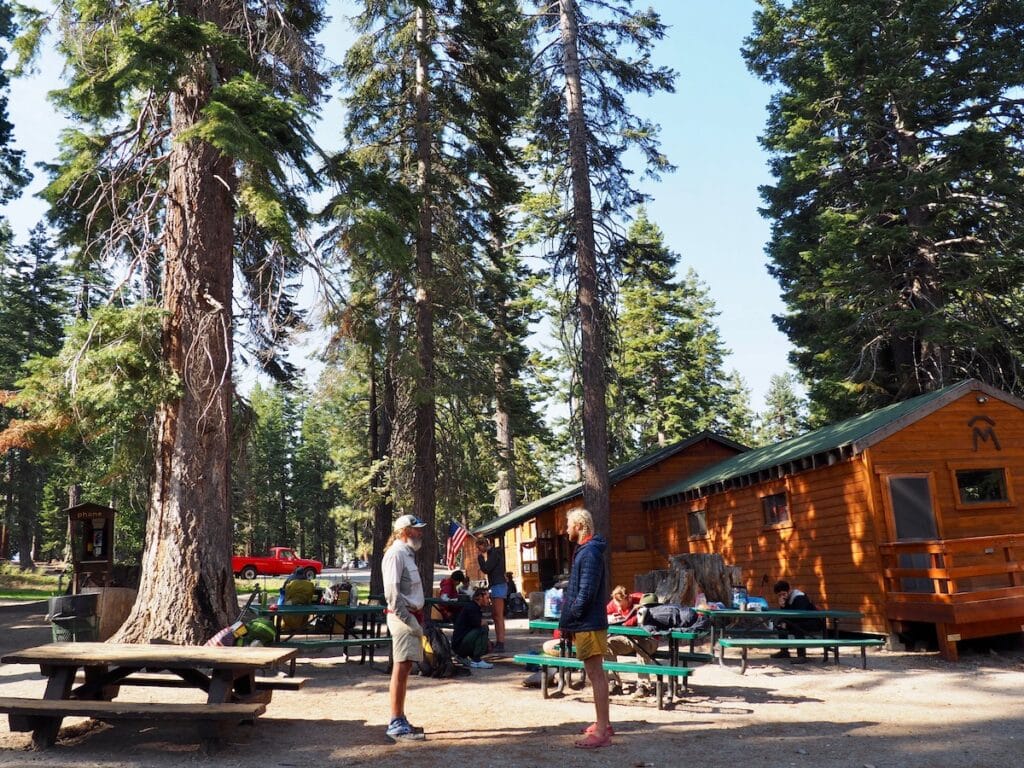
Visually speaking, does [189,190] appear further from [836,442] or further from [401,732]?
[836,442]

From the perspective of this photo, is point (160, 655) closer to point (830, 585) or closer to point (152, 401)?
point (152, 401)

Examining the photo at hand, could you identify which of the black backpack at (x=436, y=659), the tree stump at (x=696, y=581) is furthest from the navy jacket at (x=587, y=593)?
the tree stump at (x=696, y=581)

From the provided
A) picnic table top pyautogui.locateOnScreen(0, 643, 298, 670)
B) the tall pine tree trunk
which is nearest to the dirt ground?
picnic table top pyautogui.locateOnScreen(0, 643, 298, 670)

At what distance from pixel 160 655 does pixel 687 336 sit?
3627cm

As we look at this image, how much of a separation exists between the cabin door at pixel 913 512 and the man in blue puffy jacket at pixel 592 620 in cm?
942

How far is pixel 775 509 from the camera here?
53.5 feet

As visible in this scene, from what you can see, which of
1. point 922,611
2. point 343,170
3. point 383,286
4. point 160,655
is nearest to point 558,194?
point 383,286

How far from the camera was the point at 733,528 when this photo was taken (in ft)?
58.8

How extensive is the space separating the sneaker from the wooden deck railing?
8515 mm

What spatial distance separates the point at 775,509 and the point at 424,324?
8716 mm

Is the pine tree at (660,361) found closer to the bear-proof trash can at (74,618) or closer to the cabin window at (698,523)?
the cabin window at (698,523)

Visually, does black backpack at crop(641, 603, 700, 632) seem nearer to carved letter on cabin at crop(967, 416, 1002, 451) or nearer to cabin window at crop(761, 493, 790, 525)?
cabin window at crop(761, 493, 790, 525)

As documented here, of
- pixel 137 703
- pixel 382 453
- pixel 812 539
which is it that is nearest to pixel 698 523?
pixel 812 539

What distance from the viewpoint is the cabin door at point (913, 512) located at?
13328mm
